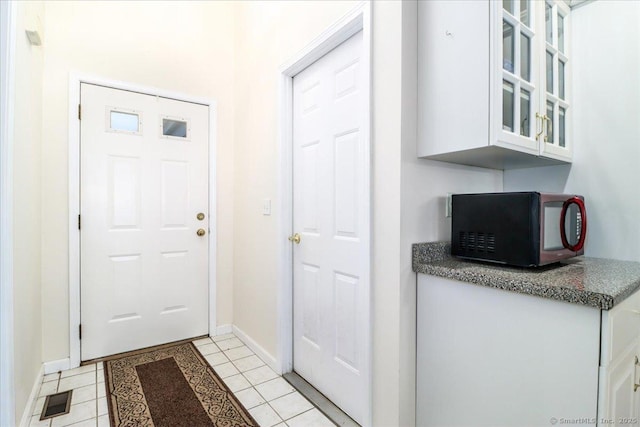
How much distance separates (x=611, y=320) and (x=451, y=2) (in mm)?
1270

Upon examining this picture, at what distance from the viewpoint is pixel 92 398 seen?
1.89 meters

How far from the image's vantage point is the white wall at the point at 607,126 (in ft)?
4.88

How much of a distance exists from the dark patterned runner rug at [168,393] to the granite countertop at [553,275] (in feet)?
4.14

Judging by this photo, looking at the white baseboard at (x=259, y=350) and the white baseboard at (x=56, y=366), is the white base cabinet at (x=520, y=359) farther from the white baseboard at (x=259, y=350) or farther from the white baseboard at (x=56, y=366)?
the white baseboard at (x=56, y=366)

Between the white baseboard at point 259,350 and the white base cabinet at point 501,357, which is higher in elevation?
the white base cabinet at point 501,357

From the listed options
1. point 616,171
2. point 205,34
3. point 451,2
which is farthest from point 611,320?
point 205,34

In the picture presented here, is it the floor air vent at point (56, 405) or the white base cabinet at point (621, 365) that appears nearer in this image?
the white base cabinet at point (621, 365)

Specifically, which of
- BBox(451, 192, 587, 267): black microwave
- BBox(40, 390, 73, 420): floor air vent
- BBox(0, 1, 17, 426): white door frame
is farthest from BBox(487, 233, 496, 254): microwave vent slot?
BBox(40, 390, 73, 420): floor air vent

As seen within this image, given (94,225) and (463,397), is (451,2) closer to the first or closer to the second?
(463,397)

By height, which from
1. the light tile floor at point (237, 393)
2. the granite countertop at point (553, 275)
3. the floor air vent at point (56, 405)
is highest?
the granite countertop at point (553, 275)

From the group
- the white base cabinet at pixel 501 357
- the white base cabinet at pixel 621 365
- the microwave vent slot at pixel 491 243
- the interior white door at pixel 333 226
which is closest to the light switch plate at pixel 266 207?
the interior white door at pixel 333 226

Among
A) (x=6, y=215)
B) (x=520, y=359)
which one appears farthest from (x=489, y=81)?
(x=6, y=215)

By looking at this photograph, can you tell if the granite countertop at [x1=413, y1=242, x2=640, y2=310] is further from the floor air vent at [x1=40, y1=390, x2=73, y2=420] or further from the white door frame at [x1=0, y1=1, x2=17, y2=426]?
the floor air vent at [x1=40, y1=390, x2=73, y2=420]

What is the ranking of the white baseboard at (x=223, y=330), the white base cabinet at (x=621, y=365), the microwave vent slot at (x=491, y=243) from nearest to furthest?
the white base cabinet at (x=621, y=365) → the microwave vent slot at (x=491, y=243) → the white baseboard at (x=223, y=330)
